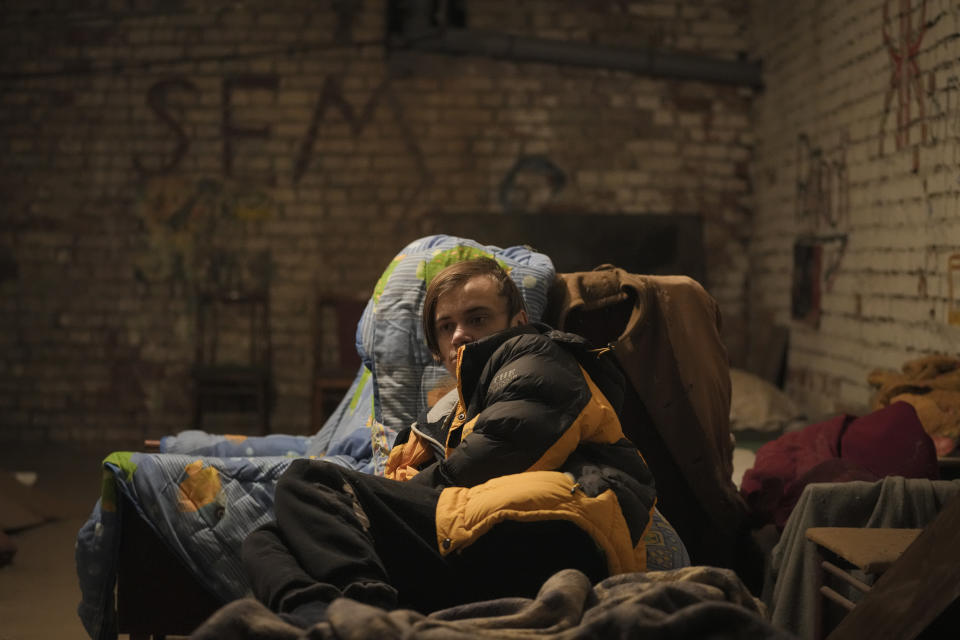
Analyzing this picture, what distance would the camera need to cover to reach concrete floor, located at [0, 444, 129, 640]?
2.85 m

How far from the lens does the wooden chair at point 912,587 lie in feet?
4.92

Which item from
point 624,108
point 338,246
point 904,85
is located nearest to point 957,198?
point 904,85

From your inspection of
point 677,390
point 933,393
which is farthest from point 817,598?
point 933,393

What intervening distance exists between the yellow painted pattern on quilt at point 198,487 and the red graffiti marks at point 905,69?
9.65ft

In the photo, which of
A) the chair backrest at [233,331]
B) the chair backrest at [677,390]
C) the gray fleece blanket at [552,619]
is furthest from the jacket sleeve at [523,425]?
the chair backrest at [233,331]

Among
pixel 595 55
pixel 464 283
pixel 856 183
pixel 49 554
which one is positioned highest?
pixel 595 55

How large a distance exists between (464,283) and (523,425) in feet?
1.54

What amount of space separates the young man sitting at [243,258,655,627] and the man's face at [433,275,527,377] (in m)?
0.17

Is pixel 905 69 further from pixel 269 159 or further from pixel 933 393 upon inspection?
pixel 269 159

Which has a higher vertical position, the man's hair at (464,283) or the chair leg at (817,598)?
the man's hair at (464,283)

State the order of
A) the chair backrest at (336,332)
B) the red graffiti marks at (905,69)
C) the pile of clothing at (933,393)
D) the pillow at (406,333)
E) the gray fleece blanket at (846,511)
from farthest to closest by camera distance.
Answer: the chair backrest at (336,332) → the red graffiti marks at (905,69) → the pile of clothing at (933,393) → the pillow at (406,333) → the gray fleece blanket at (846,511)

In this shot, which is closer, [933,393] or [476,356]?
[476,356]

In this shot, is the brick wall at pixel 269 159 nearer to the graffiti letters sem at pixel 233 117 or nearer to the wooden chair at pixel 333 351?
the graffiti letters sem at pixel 233 117

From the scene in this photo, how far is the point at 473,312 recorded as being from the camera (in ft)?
6.75
